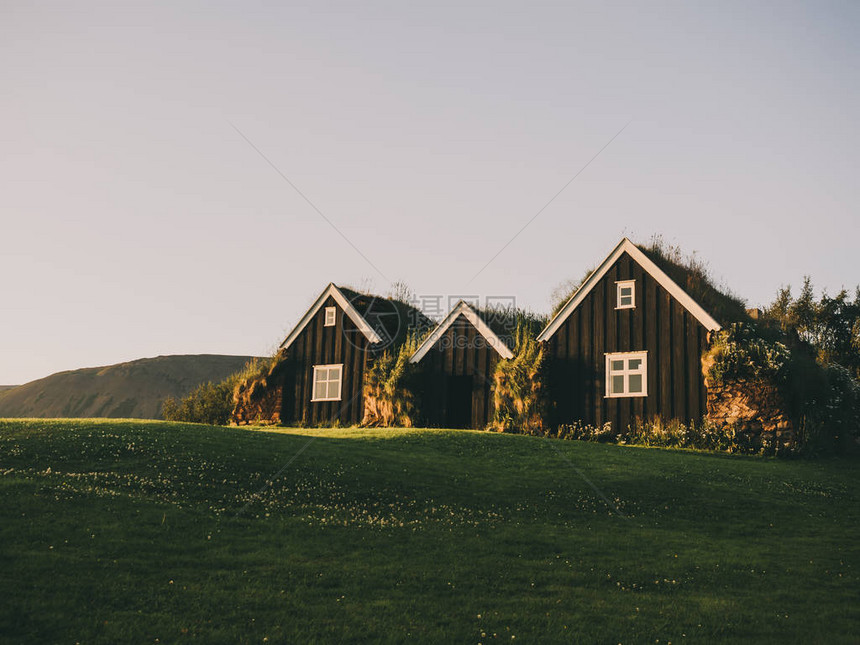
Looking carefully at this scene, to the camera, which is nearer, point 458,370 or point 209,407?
point 458,370

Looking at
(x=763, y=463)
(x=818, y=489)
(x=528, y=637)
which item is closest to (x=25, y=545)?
(x=528, y=637)

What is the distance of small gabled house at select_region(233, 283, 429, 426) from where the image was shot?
35312mm

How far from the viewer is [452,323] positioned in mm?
33250

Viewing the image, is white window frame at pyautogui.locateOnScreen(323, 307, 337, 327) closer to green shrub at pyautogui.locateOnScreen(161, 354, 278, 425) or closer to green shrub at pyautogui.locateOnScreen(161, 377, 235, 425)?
green shrub at pyautogui.locateOnScreen(161, 354, 278, 425)

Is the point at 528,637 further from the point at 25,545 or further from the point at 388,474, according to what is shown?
the point at 388,474

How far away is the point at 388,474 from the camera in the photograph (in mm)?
17422

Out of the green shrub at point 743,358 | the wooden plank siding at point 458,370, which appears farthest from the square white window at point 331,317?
the green shrub at point 743,358

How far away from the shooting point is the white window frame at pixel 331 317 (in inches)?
1453

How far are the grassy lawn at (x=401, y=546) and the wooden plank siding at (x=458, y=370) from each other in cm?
1095

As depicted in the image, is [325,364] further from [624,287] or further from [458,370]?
[624,287]

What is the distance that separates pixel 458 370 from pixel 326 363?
809 cm

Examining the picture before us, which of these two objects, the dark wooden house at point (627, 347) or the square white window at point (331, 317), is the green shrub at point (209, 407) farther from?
the dark wooden house at point (627, 347)

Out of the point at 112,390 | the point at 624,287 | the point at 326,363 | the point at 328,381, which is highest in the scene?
the point at 624,287

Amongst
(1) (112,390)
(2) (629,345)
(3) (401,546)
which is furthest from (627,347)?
(1) (112,390)
